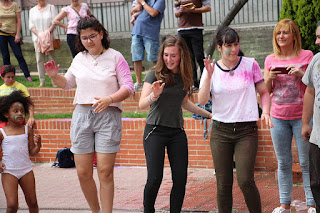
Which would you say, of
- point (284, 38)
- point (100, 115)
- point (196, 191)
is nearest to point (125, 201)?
point (196, 191)

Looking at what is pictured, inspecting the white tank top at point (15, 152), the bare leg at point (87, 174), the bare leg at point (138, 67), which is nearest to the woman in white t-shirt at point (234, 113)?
the bare leg at point (87, 174)

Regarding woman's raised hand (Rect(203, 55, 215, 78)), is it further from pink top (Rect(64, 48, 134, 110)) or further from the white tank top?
the white tank top

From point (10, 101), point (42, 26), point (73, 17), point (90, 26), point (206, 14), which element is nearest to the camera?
point (90, 26)

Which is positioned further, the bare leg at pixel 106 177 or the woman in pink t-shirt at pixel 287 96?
the woman in pink t-shirt at pixel 287 96

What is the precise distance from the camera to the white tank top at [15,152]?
5.70 metres

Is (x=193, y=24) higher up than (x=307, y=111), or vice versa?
(x=193, y=24)

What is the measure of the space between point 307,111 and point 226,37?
40.6 inches

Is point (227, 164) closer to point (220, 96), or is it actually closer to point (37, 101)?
point (220, 96)

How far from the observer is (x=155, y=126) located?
17.4 feet

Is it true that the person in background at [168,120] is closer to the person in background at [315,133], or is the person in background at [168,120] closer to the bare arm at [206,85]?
the bare arm at [206,85]

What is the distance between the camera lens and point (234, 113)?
507 centimetres

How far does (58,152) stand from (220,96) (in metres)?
4.72

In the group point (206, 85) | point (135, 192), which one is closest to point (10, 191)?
point (135, 192)

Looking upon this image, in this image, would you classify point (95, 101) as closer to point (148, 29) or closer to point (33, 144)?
point (33, 144)
